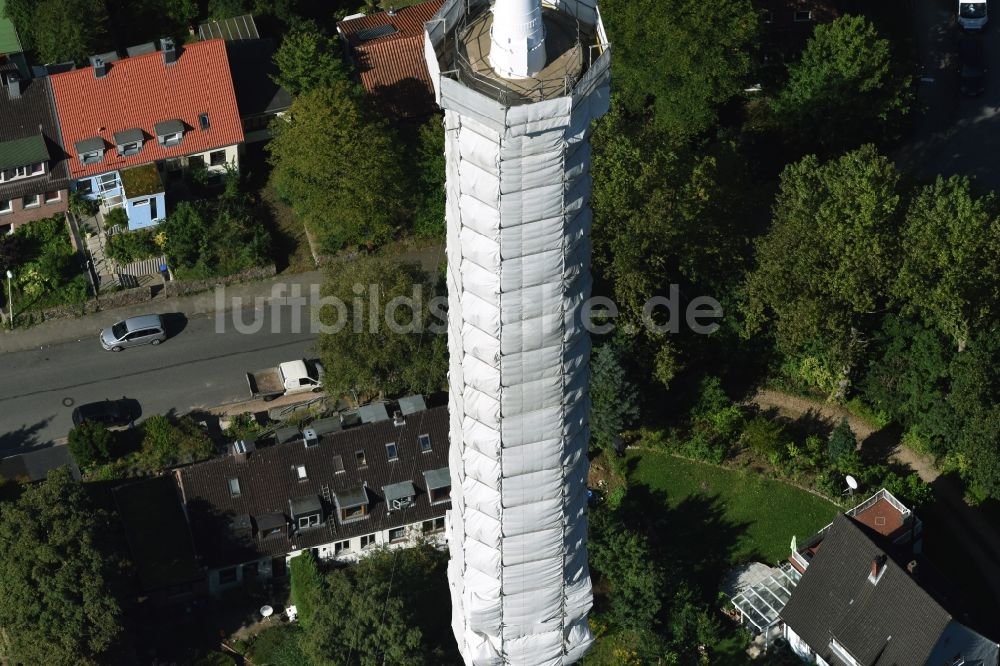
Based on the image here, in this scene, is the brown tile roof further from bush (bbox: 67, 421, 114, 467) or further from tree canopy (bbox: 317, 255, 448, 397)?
bush (bbox: 67, 421, 114, 467)

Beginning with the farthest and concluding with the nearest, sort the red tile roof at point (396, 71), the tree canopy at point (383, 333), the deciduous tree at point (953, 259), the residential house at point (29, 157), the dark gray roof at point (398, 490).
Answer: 1. the red tile roof at point (396, 71)
2. the residential house at point (29, 157)
3. the tree canopy at point (383, 333)
4. the dark gray roof at point (398, 490)
5. the deciduous tree at point (953, 259)

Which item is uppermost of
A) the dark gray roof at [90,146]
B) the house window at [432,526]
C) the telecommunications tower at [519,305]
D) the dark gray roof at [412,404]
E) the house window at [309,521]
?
the telecommunications tower at [519,305]

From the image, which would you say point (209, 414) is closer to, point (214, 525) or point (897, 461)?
point (214, 525)

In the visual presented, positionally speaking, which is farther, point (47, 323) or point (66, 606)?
point (47, 323)

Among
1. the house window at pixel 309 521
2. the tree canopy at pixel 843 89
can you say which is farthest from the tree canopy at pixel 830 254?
the house window at pixel 309 521

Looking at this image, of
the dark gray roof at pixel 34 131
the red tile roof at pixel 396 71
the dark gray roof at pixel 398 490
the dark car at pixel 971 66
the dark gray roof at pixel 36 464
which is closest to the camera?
the dark gray roof at pixel 398 490

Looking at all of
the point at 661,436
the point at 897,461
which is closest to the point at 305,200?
the point at 661,436

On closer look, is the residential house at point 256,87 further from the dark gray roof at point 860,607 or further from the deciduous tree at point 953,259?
the dark gray roof at point 860,607

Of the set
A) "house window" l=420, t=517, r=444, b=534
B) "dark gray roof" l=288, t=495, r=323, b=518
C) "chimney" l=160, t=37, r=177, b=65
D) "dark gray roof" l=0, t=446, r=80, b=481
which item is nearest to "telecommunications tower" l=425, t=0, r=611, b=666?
"dark gray roof" l=288, t=495, r=323, b=518
